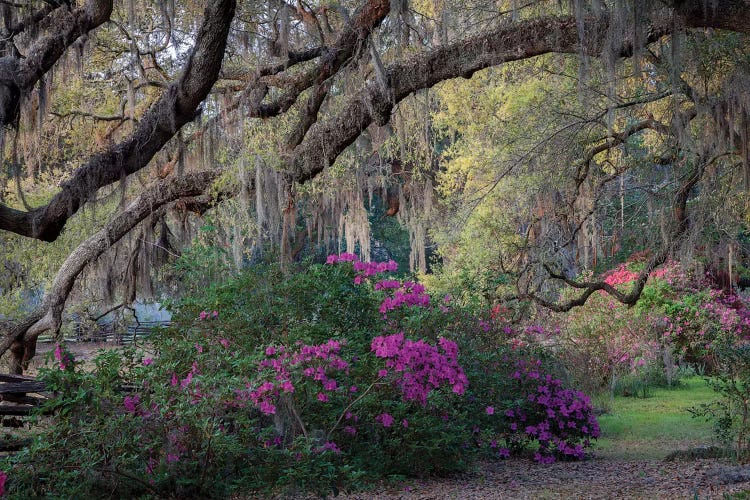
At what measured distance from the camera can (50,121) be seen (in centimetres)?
1166

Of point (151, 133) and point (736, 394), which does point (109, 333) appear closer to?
point (151, 133)

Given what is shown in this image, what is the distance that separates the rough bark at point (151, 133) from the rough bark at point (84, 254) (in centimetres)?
150

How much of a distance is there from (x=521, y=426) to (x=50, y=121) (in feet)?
25.6

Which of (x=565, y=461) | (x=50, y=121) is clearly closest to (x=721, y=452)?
(x=565, y=461)

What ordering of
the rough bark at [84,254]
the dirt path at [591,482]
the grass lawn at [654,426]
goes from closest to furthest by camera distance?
the dirt path at [591,482]
the grass lawn at [654,426]
the rough bark at [84,254]

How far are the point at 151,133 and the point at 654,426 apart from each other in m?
6.80

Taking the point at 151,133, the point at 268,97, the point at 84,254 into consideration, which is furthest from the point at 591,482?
the point at 268,97

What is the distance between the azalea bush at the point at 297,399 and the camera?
5.12 m

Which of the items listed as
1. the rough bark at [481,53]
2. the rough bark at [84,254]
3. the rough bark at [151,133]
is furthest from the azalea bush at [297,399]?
the rough bark at [84,254]

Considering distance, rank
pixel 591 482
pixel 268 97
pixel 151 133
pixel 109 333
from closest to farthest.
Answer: pixel 591 482 < pixel 151 133 < pixel 268 97 < pixel 109 333

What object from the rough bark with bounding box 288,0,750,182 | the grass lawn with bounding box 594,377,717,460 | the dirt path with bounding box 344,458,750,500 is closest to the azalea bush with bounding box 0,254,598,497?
the dirt path with bounding box 344,458,750,500

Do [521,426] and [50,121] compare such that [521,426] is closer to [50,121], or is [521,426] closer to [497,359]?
[497,359]

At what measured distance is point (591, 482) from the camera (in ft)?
20.6

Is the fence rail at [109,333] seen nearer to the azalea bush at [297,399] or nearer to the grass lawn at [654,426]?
the azalea bush at [297,399]
